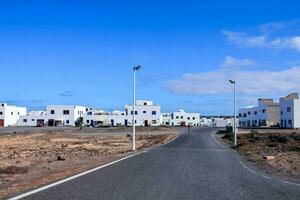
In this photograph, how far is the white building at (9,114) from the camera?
148800 mm

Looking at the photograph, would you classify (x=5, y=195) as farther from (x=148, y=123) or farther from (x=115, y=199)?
(x=148, y=123)

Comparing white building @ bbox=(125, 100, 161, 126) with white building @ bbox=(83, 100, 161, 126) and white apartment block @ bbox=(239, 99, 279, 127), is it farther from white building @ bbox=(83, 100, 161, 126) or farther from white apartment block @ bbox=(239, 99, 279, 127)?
white apartment block @ bbox=(239, 99, 279, 127)

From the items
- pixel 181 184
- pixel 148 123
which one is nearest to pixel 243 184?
pixel 181 184

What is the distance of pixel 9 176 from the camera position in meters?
17.1

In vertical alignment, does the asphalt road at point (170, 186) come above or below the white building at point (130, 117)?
below

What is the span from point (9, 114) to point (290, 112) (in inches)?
3226

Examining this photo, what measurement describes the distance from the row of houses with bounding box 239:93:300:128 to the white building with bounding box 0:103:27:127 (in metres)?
74.1

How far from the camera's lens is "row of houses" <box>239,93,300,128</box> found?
402 ft

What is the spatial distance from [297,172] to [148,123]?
126 m

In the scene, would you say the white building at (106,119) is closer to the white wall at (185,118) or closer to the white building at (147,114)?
the white building at (147,114)

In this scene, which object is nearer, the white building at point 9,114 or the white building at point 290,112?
the white building at point 290,112

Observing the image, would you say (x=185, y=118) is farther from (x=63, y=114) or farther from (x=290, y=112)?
(x=290, y=112)

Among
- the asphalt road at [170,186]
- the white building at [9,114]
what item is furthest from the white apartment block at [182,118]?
the asphalt road at [170,186]

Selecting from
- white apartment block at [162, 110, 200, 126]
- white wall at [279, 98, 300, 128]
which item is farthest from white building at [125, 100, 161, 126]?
white wall at [279, 98, 300, 128]
